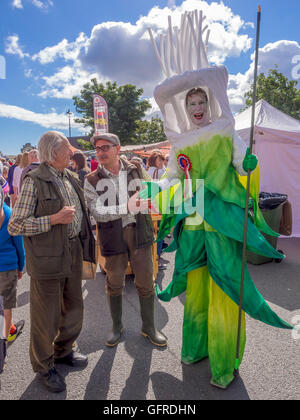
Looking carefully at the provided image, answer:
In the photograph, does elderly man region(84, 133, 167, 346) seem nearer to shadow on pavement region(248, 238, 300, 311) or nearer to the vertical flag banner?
shadow on pavement region(248, 238, 300, 311)

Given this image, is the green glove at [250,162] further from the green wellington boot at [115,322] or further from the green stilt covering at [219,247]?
the green wellington boot at [115,322]

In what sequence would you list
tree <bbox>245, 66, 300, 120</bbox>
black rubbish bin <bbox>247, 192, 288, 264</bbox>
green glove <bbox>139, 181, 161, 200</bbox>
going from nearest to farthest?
green glove <bbox>139, 181, 161, 200</bbox> < black rubbish bin <bbox>247, 192, 288, 264</bbox> < tree <bbox>245, 66, 300, 120</bbox>

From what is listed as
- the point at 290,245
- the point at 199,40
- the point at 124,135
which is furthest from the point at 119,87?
the point at 199,40

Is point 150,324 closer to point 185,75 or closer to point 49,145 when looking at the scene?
point 49,145

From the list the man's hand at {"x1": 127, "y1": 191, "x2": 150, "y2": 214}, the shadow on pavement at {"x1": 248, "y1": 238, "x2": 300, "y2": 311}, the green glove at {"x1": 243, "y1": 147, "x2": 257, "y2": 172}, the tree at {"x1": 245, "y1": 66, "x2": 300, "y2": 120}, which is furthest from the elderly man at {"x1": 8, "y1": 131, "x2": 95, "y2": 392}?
the tree at {"x1": 245, "y1": 66, "x2": 300, "y2": 120}

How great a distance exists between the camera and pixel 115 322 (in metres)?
2.83

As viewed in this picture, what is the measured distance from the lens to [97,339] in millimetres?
2826

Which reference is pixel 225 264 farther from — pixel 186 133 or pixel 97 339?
pixel 97 339

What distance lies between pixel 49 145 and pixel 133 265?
1.28m

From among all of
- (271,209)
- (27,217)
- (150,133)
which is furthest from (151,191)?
(150,133)

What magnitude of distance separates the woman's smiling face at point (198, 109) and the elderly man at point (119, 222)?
2.36ft

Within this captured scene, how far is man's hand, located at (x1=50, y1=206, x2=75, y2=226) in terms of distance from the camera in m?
1.98

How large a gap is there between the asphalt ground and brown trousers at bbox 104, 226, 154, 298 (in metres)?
0.56

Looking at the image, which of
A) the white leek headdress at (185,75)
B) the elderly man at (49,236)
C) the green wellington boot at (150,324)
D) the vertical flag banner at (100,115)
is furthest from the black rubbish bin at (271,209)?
the vertical flag banner at (100,115)
